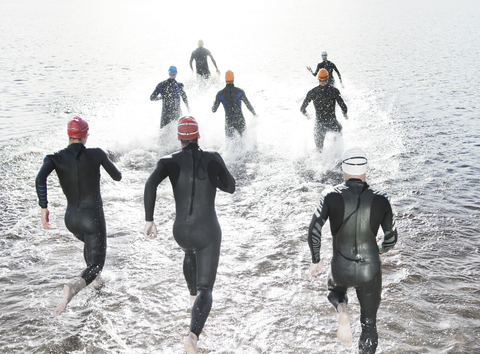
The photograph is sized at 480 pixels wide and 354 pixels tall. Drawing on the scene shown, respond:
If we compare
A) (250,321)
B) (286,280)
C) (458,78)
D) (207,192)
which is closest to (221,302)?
(250,321)

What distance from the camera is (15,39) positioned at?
4366 cm

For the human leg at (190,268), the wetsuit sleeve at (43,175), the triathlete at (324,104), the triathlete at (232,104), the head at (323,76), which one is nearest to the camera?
the human leg at (190,268)

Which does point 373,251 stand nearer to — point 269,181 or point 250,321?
point 250,321

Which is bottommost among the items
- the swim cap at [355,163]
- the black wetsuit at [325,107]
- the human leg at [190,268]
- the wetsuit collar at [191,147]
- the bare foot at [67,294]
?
the bare foot at [67,294]

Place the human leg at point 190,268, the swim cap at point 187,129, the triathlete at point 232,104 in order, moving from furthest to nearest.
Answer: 1. the triathlete at point 232,104
2. the human leg at point 190,268
3. the swim cap at point 187,129

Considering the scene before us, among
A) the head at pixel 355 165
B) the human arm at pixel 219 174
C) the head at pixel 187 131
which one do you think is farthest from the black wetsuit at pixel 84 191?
the head at pixel 355 165

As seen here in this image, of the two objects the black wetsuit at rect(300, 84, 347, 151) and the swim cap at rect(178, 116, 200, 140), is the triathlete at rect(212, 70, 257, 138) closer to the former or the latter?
the black wetsuit at rect(300, 84, 347, 151)

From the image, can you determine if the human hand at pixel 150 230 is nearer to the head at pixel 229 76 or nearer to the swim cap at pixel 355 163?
the swim cap at pixel 355 163

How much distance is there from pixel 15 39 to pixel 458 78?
139 feet

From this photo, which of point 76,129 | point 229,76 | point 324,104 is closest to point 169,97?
point 229,76

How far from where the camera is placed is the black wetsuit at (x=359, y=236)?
3.44 m

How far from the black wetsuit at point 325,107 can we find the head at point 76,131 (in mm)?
5742

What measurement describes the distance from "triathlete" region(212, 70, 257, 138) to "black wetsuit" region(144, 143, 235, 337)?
6.17 metres

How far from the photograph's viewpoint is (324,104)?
9.27 metres
